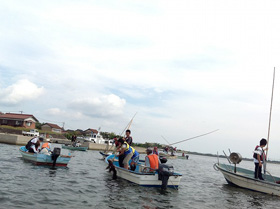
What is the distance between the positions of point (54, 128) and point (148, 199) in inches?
3064

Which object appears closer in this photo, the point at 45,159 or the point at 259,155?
the point at 259,155

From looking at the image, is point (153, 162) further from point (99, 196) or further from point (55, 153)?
point (55, 153)

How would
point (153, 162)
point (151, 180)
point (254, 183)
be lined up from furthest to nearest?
point (254, 183) → point (153, 162) → point (151, 180)

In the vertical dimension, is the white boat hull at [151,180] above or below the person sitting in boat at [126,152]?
below

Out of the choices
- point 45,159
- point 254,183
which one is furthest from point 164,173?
point 45,159

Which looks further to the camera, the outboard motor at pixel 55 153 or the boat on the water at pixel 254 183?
the outboard motor at pixel 55 153

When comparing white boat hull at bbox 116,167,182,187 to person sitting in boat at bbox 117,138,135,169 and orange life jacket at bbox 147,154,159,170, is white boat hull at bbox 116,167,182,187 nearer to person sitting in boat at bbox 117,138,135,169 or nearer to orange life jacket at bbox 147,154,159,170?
orange life jacket at bbox 147,154,159,170

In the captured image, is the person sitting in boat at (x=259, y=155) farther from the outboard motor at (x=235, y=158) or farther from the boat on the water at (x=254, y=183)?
the outboard motor at (x=235, y=158)

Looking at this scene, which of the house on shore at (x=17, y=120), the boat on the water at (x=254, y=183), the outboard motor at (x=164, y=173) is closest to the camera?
the outboard motor at (x=164, y=173)

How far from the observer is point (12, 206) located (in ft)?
26.5

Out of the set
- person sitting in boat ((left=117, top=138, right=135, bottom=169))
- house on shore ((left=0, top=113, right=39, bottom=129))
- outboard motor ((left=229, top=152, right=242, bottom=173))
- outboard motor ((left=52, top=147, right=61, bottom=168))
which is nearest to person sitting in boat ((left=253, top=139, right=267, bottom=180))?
outboard motor ((left=229, top=152, right=242, bottom=173))

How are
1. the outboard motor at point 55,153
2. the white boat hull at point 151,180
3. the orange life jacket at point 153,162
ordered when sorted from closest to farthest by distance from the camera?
1. the white boat hull at point 151,180
2. the orange life jacket at point 153,162
3. the outboard motor at point 55,153

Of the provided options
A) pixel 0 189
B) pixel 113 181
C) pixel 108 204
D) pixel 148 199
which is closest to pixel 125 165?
pixel 113 181

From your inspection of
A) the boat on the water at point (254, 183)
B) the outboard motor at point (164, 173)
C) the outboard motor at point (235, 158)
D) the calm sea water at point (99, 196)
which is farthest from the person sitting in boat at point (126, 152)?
the boat on the water at point (254, 183)
